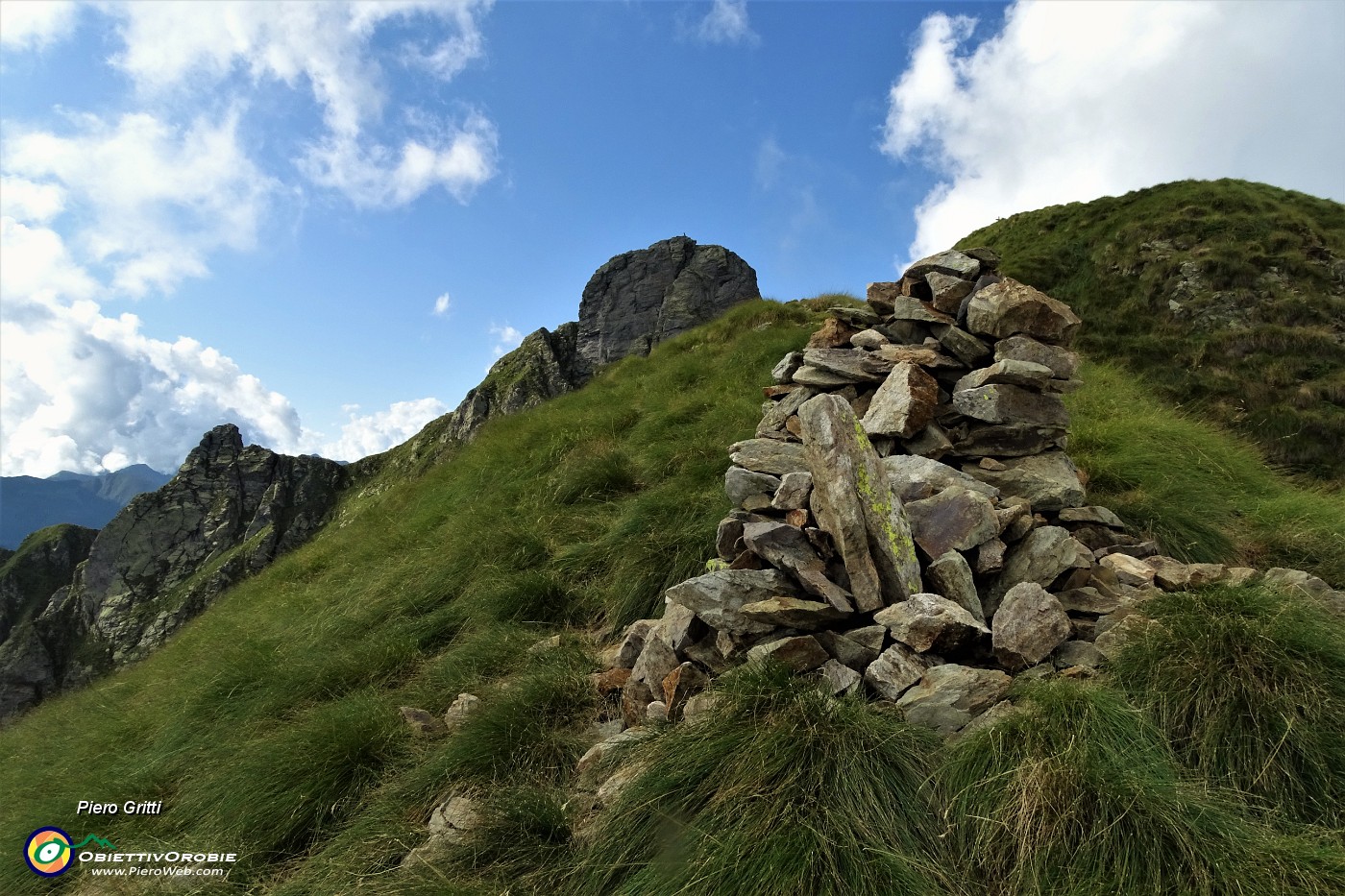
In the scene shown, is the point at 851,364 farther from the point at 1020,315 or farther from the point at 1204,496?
the point at 1204,496

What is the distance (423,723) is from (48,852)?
349 centimetres

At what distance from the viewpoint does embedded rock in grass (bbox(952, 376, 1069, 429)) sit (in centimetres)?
620

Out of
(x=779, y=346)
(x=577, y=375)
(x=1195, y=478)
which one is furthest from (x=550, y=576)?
(x=577, y=375)

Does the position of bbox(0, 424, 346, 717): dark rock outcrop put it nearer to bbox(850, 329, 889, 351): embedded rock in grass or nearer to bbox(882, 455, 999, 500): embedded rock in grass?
bbox(850, 329, 889, 351): embedded rock in grass

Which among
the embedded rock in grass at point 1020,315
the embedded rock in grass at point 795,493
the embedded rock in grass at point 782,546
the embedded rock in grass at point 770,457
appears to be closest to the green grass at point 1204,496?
the embedded rock in grass at point 1020,315

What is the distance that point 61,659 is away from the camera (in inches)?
3314

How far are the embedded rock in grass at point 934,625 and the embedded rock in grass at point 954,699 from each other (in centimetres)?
27

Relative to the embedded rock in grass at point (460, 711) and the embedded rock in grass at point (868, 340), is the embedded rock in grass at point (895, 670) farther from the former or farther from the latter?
the embedded rock in grass at point (868, 340)

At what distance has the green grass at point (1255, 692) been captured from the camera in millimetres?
3129

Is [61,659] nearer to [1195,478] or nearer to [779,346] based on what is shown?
[779,346]

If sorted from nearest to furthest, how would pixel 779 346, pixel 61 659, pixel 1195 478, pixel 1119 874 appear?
pixel 1119 874 < pixel 1195 478 < pixel 779 346 < pixel 61 659

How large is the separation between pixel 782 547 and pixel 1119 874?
267 cm

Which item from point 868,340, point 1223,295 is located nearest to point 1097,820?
point 868,340

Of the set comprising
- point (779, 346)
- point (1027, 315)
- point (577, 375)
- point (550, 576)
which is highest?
point (577, 375)
